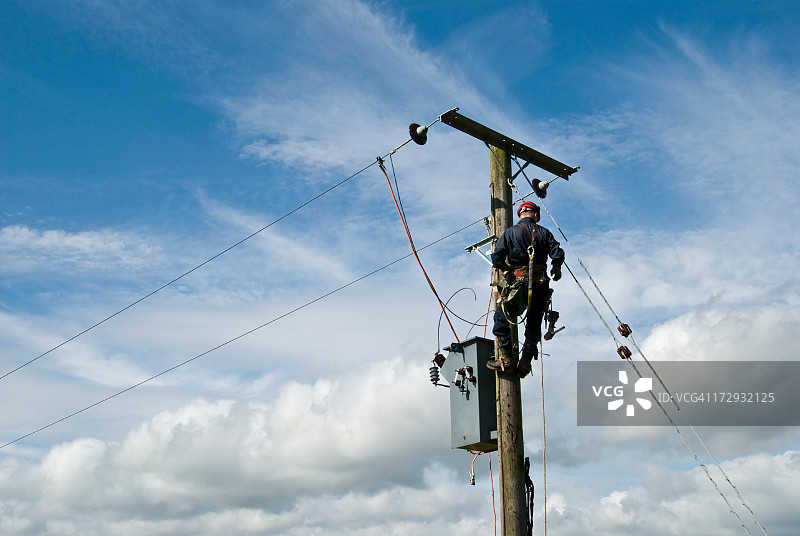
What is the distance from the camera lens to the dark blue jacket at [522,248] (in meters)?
7.96

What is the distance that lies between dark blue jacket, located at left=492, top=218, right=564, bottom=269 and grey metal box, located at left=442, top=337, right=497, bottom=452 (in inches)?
44.5

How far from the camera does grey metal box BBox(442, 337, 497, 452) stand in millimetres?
8383

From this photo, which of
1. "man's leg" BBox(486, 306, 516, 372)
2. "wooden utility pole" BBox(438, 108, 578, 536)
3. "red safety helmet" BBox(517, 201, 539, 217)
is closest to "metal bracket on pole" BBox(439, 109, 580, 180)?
"wooden utility pole" BBox(438, 108, 578, 536)

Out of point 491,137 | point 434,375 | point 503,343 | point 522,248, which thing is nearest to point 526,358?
point 503,343

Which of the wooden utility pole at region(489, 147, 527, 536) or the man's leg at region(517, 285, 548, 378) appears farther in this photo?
the man's leg at region(517, 285, 548, 378)

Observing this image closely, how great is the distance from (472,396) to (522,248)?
179 cm

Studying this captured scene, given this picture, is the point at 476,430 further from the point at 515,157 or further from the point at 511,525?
the point at 515,157

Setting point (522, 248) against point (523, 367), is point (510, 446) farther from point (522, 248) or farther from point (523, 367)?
point (522, 248)

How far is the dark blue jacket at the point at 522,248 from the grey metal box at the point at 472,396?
3.70 feet

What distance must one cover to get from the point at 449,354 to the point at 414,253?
1425 millimetres

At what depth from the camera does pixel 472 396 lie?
8578mm

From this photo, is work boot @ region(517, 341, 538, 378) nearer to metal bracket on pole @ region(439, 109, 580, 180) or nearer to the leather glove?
the leather glove

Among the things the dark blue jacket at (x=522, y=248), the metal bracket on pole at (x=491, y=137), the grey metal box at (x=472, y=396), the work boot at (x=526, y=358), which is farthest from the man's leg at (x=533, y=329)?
the metal bracket on pole at (x=491, y=137)

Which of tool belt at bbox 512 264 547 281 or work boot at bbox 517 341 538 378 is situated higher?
tool belt at bbox 512 264 547 281
